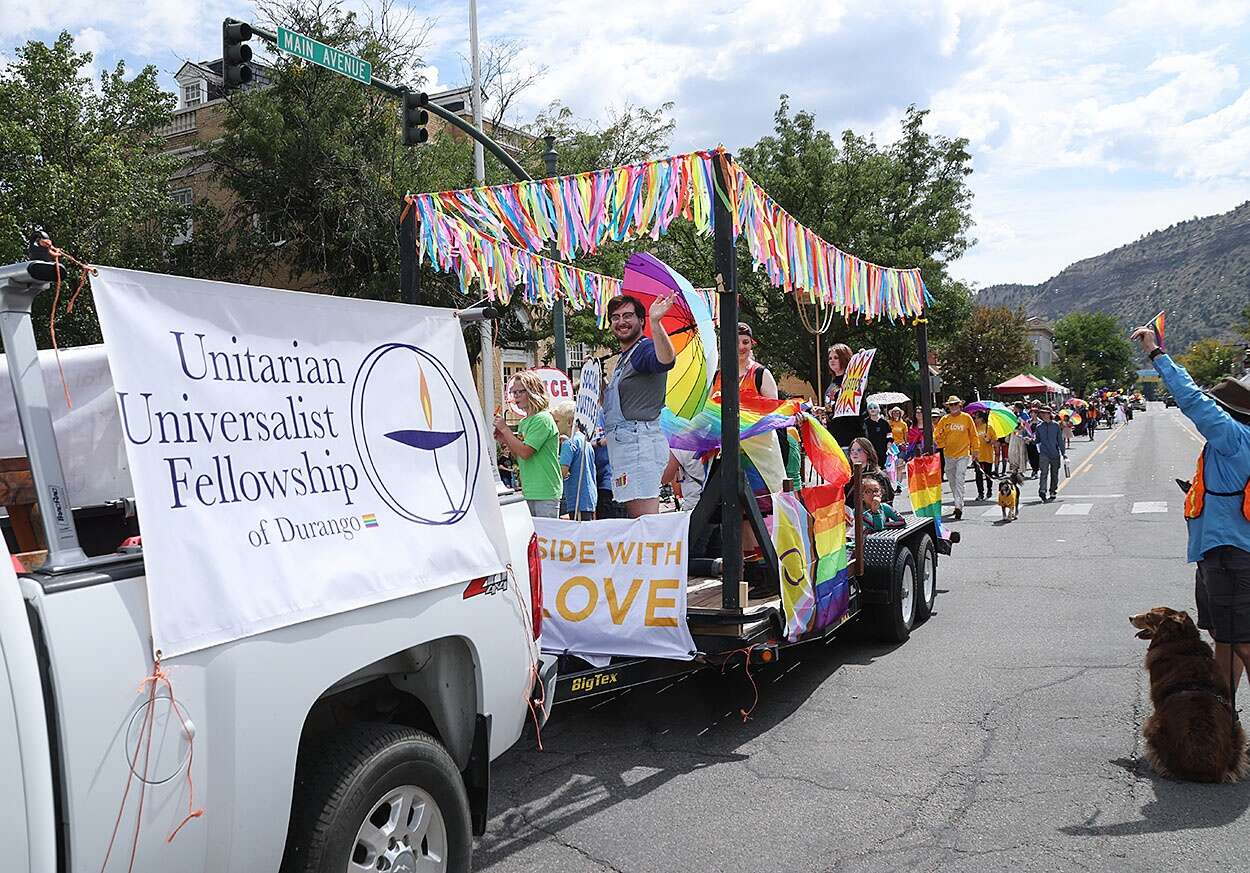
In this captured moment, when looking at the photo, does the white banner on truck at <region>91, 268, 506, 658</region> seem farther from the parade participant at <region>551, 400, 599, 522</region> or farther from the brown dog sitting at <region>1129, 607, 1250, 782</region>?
the parade participant at <region>551, 400, 599, 522</region>

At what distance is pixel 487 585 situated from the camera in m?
3.51

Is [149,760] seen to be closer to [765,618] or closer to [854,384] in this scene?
[765,618]

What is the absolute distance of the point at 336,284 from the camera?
25.7 metres

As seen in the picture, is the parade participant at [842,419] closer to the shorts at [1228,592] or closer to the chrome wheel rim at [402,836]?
the shorts at [1228,592]

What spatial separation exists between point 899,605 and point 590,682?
325cm

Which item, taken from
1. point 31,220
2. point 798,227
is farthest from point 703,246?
point 798,227

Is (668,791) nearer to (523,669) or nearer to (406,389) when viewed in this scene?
(523,669)

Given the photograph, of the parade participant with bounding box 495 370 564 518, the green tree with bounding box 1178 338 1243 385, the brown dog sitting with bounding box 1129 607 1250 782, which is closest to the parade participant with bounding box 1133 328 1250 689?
the brown dog sitting with bounding box 1129 607 1250 782

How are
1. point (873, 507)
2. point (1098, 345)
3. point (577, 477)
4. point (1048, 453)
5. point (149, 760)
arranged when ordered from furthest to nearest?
point (1098, 345) → point (1048, 453) → point (577, 477) → point (873, 507) → point (149, 760)

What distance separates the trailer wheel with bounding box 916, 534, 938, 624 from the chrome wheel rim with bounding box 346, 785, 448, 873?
5.71m

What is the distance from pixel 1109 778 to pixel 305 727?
369 cm

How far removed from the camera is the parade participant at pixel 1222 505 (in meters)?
4.89

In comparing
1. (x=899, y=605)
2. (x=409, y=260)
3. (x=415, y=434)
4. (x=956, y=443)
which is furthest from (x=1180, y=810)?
(x=956, y=443)

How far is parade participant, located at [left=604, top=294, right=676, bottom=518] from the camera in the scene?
20.2 feet
